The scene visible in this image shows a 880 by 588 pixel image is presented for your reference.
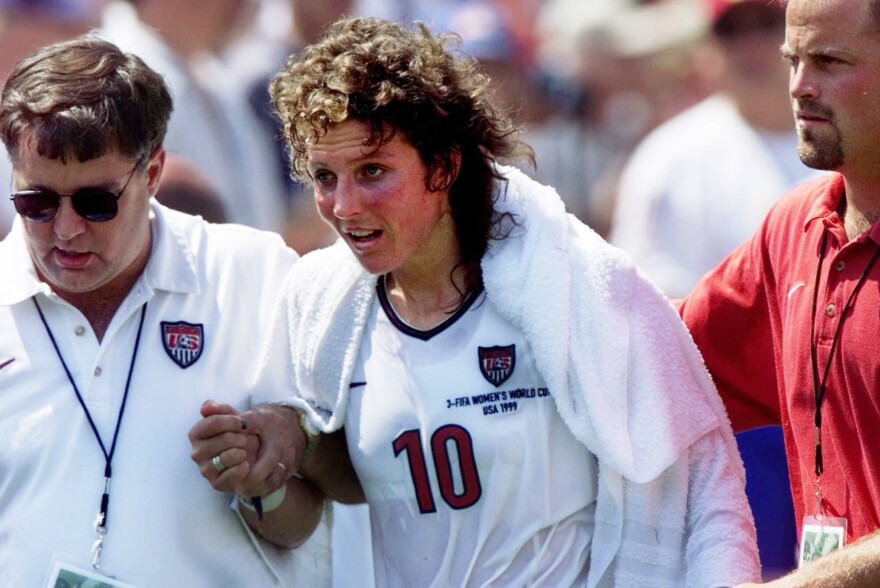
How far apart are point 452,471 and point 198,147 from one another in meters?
2.97

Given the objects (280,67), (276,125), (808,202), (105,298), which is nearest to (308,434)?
(105,298)

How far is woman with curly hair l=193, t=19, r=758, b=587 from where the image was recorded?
12.4 ft

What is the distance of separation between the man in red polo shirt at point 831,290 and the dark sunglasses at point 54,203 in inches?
61.4

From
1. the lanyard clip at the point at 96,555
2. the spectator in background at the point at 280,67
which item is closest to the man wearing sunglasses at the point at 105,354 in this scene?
the lanyard clip at the point at 96,555

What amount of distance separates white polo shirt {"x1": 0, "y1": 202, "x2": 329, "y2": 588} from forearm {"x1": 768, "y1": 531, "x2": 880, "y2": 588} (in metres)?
1.30

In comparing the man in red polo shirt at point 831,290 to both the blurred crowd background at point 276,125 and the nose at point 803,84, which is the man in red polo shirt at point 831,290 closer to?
the nose at point 803,84

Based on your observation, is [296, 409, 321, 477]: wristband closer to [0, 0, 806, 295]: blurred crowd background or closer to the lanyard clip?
the lanyard clip

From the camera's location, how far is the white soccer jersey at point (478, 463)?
379 centimetres

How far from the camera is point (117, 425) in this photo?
397 centimetres

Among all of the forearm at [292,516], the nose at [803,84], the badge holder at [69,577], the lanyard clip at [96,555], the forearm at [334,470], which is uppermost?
the nose at [803,84]

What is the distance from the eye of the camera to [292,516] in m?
4.11

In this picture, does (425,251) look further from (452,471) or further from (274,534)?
(274,534)

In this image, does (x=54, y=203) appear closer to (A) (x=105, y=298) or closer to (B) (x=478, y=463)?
(A) (x=105, y=298)

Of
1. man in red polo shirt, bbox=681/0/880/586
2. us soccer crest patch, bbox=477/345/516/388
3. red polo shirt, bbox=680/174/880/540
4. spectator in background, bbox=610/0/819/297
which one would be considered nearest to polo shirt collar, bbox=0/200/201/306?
us soccer crest patch, bbox=477/345/516/388
